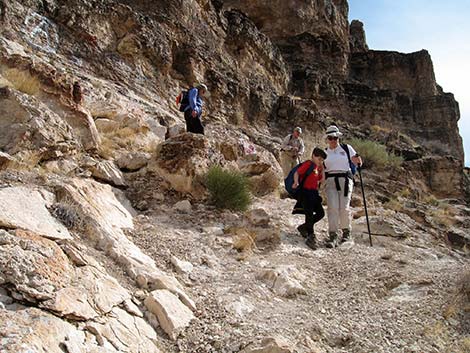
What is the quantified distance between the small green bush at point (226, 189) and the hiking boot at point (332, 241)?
1.31m

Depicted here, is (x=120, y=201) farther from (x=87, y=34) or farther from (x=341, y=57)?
(x=341, y=57)

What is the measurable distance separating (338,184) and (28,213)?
15.2 ft

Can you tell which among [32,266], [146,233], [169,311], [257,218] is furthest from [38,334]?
A: [257,218]

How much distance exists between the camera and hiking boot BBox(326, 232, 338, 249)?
6266 millimetres

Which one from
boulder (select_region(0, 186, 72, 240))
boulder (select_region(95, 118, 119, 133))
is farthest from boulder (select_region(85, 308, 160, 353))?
boulder (select_region(95, 118, 119, 133))

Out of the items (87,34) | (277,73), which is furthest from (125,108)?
(277,73)

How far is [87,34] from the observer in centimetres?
1141

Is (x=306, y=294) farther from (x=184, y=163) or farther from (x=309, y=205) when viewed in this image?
(x=184, y=163)

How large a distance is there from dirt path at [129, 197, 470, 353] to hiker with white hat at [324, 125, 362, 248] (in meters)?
0.59

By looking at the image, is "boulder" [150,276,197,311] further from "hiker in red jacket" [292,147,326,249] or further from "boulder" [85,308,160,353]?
"hiker in red jacket" [292,147,326,249]

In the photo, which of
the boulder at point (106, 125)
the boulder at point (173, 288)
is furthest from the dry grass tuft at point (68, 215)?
the boulder at point (106, 125)

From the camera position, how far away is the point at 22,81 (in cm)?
611

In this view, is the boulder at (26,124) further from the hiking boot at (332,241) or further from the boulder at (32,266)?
the hiking boot at (332,241)

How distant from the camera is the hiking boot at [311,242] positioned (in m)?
6.06
